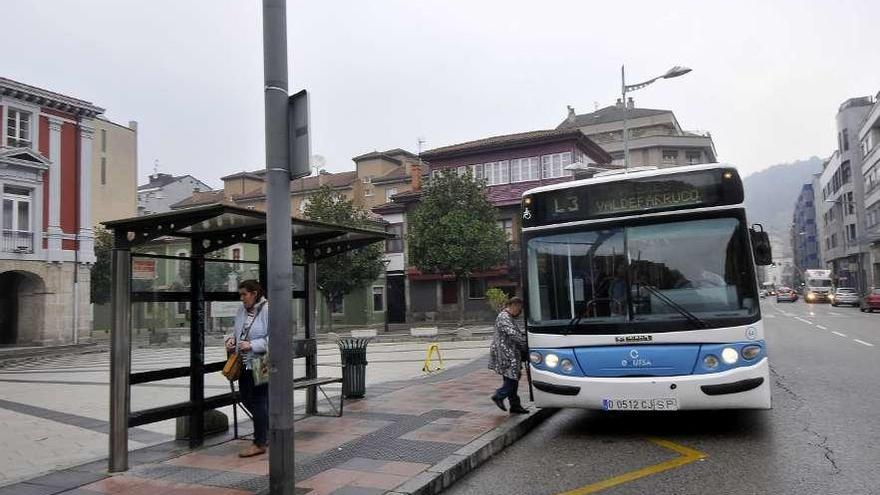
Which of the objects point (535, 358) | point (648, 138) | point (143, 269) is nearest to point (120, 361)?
point (143, 269)

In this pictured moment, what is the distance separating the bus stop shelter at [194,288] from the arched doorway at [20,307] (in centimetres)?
2570

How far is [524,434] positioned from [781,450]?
9.08 feet

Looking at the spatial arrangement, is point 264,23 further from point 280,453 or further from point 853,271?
point 853,271

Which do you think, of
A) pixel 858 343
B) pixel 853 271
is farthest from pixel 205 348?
pixel 853 271

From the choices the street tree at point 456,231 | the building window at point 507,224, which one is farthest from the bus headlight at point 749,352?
the building window at point 507,224

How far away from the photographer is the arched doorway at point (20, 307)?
29031mm

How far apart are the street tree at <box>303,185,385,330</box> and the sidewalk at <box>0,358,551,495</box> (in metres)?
27.2

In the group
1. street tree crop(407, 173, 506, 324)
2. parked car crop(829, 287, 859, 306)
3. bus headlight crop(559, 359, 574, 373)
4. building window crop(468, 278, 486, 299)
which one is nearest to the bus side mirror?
bus headlight crop(559, 359, 574, 373)

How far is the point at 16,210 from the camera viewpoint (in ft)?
92.8

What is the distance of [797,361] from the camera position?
46.3 feet

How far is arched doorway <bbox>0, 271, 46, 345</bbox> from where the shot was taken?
29.0 metres

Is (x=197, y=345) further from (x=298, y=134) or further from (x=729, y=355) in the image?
(x=729, y=355)

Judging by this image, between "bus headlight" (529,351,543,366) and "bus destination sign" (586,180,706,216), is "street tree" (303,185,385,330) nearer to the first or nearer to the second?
"bus headlight" (529,351,543,366)

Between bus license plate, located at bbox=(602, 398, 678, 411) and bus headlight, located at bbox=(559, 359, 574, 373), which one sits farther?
bus headlight, located at bbox=(559, 359, 574, 373)
